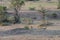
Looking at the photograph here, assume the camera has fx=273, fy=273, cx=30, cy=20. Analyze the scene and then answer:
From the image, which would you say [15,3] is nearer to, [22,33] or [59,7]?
[22,33]

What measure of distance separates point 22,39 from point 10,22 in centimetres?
1292

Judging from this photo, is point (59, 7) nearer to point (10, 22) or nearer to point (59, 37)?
point (10, 22)

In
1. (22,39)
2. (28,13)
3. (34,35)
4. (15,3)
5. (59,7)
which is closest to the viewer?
(22,39)

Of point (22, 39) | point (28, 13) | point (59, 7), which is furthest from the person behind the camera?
point (59, 7)

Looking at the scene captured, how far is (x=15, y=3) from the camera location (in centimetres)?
2798

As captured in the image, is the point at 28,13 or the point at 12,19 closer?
the point at 12,19

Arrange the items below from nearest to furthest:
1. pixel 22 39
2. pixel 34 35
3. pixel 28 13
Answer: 1. pixel 22 39
2. pixel 34 35
3. pixel 28 13

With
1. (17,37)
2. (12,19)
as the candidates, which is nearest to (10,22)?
(12,19)

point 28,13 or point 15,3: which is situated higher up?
point 15,3

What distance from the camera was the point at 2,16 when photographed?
29.2m

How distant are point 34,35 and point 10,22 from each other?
11.7m

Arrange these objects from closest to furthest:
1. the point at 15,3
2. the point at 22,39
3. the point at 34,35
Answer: the point at 22,39 < the point at 34,35 < the point at 15,3

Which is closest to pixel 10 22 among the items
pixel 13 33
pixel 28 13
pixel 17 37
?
pixel 28 13

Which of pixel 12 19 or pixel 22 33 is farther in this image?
pixel 12 19
